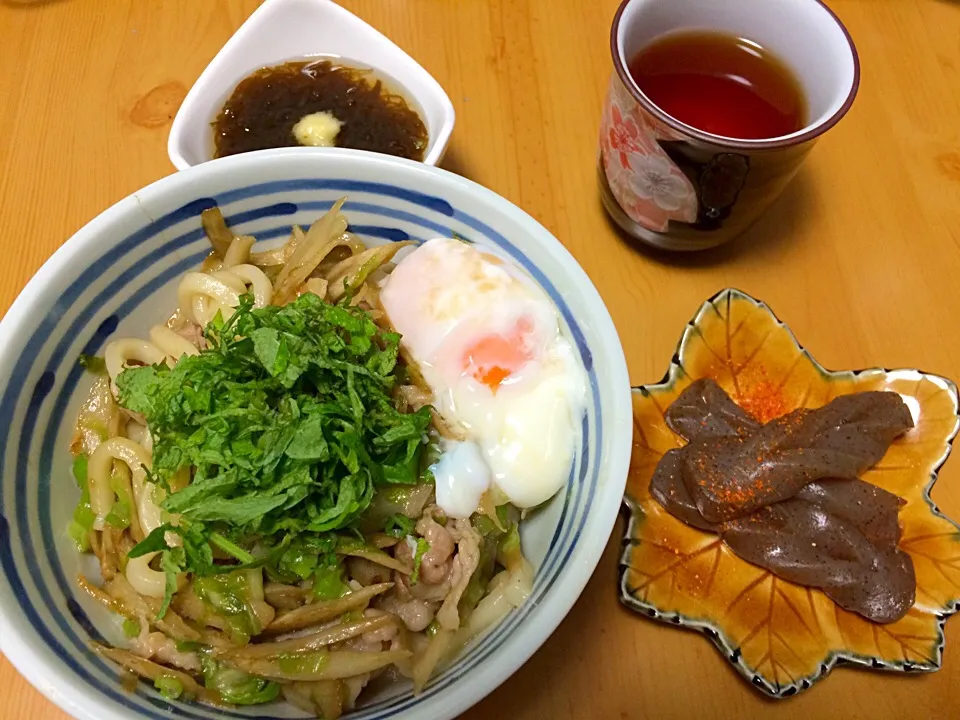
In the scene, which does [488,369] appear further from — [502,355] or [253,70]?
[253,70]

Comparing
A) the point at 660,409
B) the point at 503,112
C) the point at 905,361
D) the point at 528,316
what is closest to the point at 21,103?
the point at 503,112

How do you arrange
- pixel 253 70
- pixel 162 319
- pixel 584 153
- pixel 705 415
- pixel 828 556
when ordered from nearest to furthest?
pixel 162 319 → pixel 828 556 → pixel 705 415 → pixel 253 70 → pixel 584 153

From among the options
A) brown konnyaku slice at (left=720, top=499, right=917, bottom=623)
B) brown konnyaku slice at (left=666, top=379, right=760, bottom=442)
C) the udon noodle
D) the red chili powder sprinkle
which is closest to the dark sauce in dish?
the udon noodle

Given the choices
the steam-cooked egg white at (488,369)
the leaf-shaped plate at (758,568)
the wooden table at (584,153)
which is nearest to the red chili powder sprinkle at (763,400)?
the leaf-shaped plate at (758,568)

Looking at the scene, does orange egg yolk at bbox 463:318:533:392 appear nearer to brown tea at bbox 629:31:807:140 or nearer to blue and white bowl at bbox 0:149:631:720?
blue and white bowl at bbox 0:149:631:720

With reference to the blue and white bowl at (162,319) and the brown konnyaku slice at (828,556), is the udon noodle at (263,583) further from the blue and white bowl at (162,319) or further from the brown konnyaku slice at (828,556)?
the brown konnyaku slice at (828,556)

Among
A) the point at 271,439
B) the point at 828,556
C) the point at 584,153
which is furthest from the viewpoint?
the point at 584,153

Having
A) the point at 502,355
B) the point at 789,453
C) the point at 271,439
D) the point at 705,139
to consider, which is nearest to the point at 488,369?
the point at 502,355
